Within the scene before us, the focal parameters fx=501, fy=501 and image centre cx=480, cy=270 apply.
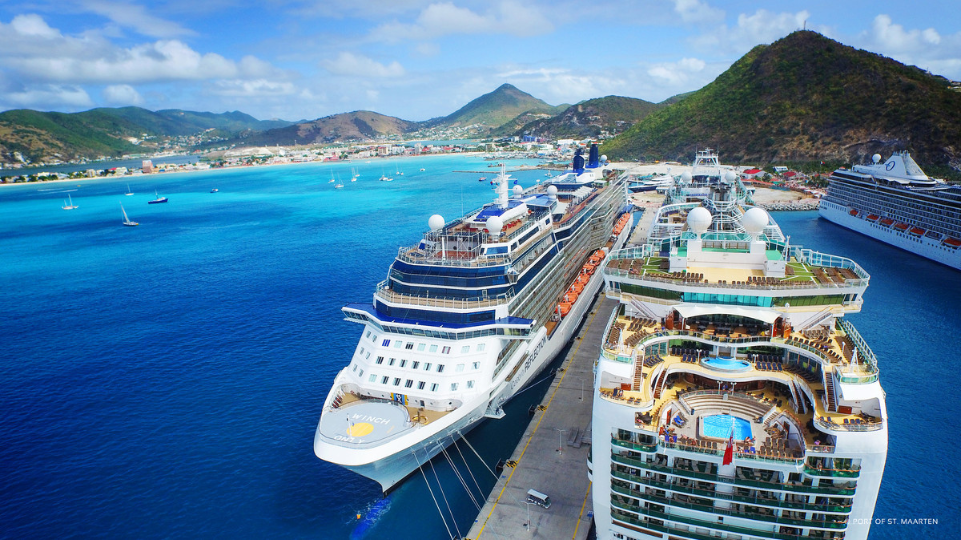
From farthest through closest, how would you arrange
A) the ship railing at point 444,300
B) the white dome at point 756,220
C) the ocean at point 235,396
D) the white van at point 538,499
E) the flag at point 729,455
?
the ship railing at point 444,300 → the white dome at point 756,220 → the ocean at point 235,396 → the white van at point 538,499 → the flag at point 729,455

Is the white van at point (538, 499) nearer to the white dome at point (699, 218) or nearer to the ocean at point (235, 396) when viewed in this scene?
the ocean at point (235, 396)

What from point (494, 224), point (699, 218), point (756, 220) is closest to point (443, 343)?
point (494, 224)

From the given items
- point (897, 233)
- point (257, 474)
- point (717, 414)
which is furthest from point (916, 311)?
point (257, 474)

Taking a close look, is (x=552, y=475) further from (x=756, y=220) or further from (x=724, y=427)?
(x=756, y=220)

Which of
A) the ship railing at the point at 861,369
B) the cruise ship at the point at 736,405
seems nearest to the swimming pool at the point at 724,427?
the cruise ship at the point at 736,405

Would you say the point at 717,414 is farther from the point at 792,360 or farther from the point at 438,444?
the point at 438,444

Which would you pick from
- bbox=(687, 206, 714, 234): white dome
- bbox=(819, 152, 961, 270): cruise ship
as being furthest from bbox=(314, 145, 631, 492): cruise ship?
bbox=(819, 152, 961, 270): cruise ship

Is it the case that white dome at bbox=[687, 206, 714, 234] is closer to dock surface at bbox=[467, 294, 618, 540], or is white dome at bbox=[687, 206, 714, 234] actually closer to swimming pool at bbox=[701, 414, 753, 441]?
swimming pool at bbox=[701, 414, 753, 441]
